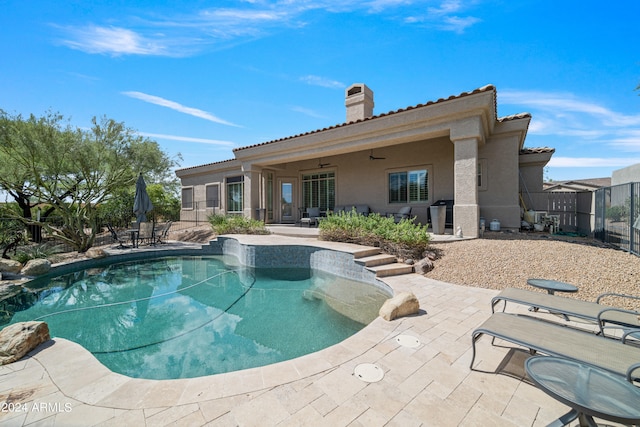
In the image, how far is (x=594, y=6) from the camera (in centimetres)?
Result: 676

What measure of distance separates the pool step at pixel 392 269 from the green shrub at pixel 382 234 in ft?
1.87

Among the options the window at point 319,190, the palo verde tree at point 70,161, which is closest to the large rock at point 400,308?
the window at point 319,190

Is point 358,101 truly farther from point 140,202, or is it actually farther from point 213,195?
point 140,202

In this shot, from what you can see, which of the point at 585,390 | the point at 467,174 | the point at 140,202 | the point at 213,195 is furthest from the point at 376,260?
the point at 213,195

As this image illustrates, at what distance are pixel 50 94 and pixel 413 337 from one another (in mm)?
12709

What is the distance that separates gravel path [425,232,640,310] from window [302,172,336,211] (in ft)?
25.3

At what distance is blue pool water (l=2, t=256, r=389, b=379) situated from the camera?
3.51 meters

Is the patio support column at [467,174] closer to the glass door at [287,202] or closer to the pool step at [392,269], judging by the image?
the pool step at [392,269]

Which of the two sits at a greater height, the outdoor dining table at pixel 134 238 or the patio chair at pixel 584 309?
the patio chair at pixel 584 309

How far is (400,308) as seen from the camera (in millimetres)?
3666

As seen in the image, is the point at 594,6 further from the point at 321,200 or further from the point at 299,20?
the point at 321,200

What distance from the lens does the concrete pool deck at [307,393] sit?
1.88 meters

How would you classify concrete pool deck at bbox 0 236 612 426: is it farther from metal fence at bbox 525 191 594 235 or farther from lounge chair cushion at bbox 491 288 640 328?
metal fence at bbox 525 191 594 235

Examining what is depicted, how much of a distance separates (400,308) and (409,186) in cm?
864
